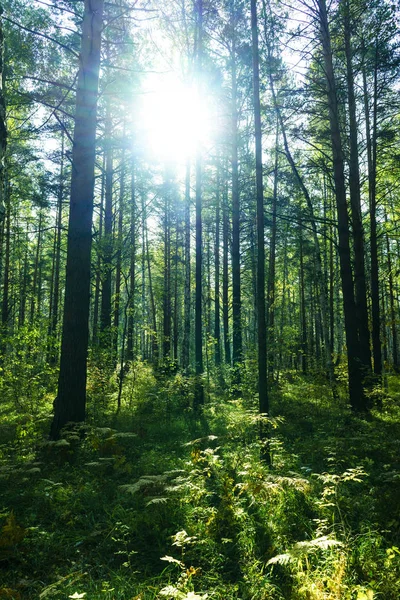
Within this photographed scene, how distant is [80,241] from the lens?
6863 millimetres

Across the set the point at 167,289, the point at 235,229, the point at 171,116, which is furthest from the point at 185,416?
the point at 167,289

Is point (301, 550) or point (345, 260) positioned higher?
point (345, 260)

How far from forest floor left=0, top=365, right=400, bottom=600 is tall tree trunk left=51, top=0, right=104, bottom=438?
717 millimetres

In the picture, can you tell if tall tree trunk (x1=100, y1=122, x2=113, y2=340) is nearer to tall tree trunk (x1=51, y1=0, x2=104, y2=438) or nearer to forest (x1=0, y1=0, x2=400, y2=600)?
forest (x1=0, y1=0, x2=400, y2=600)

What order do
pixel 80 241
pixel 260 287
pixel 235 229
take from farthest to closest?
1. pixel 235 229
2. pixel 80 241
3. pixel 260 287

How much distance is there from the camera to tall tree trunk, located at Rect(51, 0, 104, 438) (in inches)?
256

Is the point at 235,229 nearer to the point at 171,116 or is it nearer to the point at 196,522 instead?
the point at 171,116

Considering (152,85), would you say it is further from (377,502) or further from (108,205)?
(377,502)

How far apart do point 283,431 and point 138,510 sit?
4631 mm

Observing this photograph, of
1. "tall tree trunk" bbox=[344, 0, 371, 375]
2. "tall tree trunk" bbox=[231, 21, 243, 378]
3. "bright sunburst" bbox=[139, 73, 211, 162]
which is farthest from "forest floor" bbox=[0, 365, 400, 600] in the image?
"bright sunburst" bbox=[139, 73, 211, 162]

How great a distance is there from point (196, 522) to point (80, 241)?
5197 millimetres

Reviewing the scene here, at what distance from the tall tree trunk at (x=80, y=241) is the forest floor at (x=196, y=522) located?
717 mm


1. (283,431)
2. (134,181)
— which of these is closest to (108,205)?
(134,181)

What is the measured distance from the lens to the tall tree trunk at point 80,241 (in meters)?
6.50
